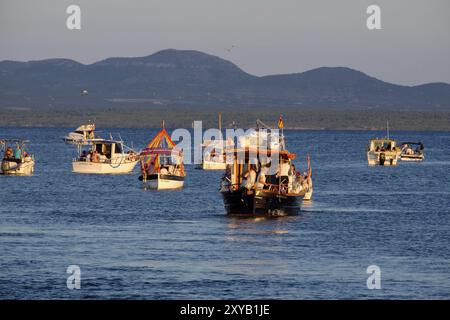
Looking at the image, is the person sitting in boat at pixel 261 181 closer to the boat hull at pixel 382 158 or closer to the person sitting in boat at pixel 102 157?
the person sitting in boat at pixel 102 157

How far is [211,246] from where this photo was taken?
175 ft

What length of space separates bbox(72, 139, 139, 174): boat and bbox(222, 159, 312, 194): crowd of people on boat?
1907 inches

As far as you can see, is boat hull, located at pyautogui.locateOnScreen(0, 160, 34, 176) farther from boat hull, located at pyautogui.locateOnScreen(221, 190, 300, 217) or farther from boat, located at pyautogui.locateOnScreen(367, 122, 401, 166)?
boat, located at pyautogui.locateOnScreen(367, 122, 401, 166)

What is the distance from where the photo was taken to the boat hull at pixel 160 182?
9119 cm

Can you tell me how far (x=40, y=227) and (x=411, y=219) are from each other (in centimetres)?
2099

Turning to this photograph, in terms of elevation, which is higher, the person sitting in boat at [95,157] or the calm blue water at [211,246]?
the person sitting in boat at [95,157]

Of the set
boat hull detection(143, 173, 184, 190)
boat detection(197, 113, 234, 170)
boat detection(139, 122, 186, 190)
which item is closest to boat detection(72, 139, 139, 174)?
boat detection(197, 113, 234, 170)

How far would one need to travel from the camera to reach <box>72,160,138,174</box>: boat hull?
114m

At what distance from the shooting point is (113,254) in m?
50.5

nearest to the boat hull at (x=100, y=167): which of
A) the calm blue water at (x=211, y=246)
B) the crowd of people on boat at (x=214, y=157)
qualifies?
the crowd of people on boat at (x=214, y=157)

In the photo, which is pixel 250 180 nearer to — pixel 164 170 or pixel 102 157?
pixel 164 170

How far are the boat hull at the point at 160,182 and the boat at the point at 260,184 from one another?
2388cm
